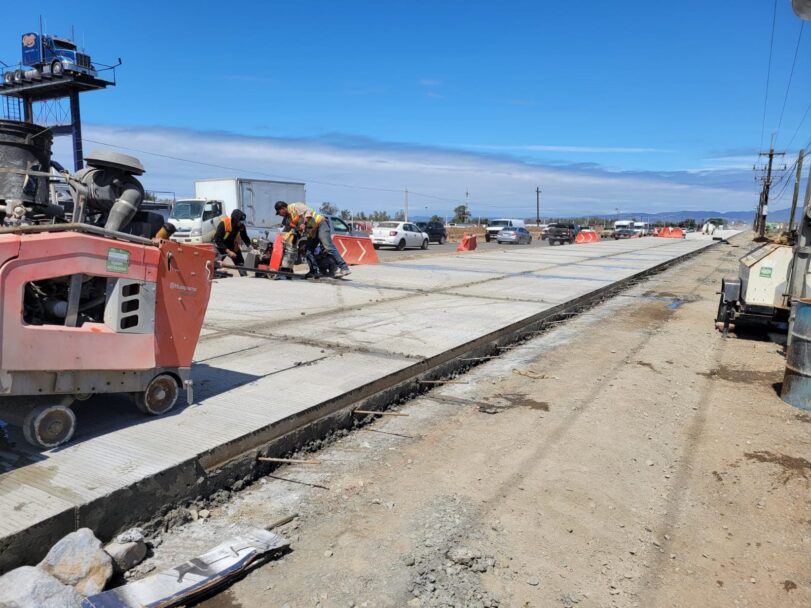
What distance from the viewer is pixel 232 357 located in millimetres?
6582

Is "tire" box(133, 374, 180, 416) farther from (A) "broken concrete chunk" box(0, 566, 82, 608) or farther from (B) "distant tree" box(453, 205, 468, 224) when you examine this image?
(B) "distant tree" box(453, 205, 468, 224)

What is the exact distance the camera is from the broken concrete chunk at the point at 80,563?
9.21ft

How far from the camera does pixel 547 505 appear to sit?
3.96 meters

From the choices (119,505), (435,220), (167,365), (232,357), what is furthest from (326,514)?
(435,220)

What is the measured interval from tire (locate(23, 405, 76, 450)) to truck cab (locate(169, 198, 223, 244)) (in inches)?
726

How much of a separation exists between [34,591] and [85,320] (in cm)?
187

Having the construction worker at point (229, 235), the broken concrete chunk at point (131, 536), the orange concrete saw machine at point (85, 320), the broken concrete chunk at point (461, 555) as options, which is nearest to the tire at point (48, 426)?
the orange concrete saw machine at point (85, 320)

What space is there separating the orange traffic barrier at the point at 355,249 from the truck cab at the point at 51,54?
54.1 meters

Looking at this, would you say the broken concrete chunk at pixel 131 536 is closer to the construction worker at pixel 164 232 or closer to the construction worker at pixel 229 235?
the construction worker at pixel 164 232

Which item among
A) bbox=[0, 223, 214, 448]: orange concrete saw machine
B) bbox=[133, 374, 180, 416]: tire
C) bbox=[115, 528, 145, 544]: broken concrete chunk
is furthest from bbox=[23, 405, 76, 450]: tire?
bbox=[115, 528, 145, 544]: broken concrete chunk

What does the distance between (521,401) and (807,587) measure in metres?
3.20

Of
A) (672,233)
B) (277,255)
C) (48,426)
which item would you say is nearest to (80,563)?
(48,426)

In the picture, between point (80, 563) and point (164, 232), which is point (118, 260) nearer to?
point (164, 232)

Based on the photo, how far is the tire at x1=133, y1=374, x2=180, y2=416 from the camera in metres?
4.46
